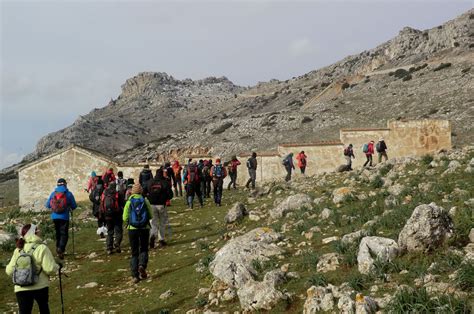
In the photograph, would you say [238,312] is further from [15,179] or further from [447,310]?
[15,179]

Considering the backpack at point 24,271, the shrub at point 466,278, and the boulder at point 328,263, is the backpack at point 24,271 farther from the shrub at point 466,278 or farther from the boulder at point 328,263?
the shrub at point 466,278

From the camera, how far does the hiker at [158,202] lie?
39.4ft

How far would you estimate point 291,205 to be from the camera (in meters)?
12.0

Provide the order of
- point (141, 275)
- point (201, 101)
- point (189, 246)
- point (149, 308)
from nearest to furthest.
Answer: point (149, 308) < point (141, 275) < point (189, 246) < point (201, 101)

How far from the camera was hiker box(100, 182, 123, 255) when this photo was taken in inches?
463

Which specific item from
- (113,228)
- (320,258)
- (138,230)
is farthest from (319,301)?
(113,228)

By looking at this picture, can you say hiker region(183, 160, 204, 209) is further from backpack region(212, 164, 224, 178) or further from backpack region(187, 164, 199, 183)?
backpack region(212, 164, 224, 178)

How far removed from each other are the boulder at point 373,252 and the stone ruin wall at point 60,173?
21.1 metres

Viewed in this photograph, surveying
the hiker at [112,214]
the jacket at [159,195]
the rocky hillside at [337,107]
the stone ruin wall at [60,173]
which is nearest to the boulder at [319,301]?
the jacket at [159,195]

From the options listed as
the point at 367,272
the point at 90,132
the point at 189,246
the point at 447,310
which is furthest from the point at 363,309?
the point at 90,132

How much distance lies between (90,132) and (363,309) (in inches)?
4216

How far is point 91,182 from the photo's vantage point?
1509 centimetres

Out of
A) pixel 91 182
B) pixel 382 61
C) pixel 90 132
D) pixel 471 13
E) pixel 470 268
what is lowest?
pixel 470 268

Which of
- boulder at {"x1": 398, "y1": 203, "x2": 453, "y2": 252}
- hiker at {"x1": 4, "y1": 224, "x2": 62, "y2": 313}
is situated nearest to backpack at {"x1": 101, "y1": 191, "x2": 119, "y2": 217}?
hiker at {"x1": 4, "y1": 224, "x2": 62, "y2": 313}
